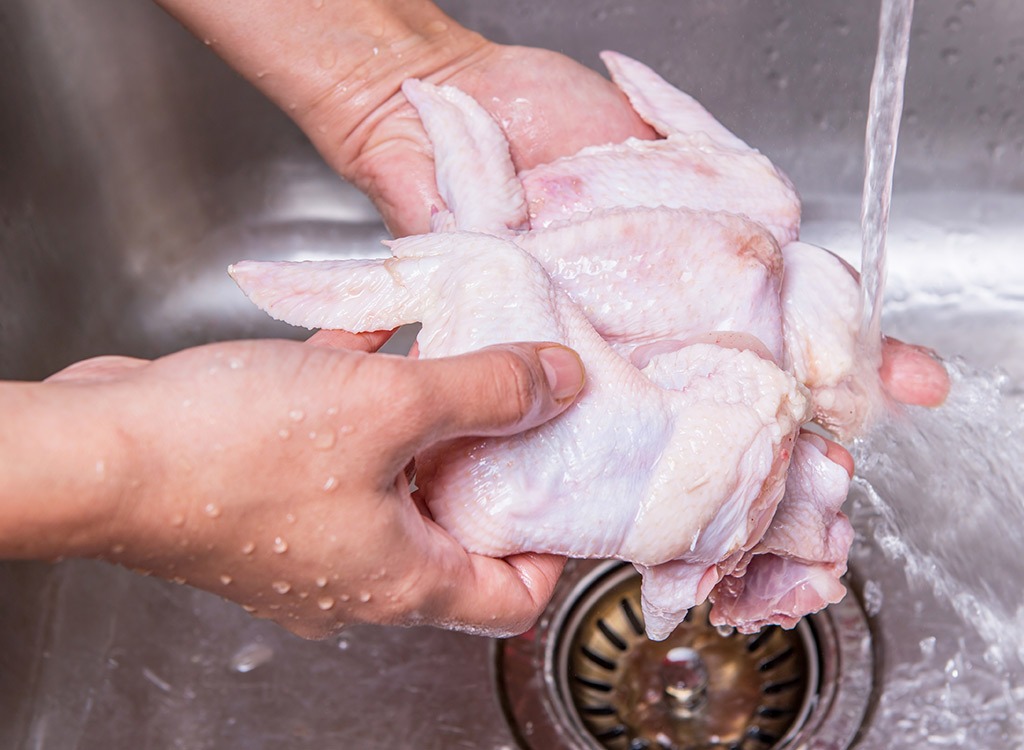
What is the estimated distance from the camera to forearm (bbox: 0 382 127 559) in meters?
0.59

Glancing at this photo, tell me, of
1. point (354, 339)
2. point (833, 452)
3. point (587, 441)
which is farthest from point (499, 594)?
point (833, 452)

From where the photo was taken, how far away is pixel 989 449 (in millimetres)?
1187

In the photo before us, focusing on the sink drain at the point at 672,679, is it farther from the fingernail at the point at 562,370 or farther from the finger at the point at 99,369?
the finger at the point at 99,369

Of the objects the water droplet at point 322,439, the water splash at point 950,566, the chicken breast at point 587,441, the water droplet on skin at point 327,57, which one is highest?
the water droplet on skin at point 327,57

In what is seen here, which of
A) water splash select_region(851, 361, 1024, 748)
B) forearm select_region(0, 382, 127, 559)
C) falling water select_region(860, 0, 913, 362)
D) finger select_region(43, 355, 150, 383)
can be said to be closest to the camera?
forearm select_region(0, 382, 127, 559)

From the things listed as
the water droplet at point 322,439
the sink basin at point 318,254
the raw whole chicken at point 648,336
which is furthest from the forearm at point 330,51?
the water droplet at point 322,439

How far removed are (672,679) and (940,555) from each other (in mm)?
353

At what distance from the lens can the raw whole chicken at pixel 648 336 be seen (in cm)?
80

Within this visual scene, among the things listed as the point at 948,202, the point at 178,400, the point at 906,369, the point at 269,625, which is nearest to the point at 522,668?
the point at 269,625

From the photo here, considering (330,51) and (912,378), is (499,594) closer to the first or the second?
(912,378)

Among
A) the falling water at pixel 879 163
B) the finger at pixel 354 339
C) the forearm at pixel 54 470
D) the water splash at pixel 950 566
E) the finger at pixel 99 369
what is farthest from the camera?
the water splash at pixel 950 566

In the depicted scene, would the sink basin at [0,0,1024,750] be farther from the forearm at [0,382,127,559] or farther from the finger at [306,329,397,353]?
the forearm at [0,382,127,559]

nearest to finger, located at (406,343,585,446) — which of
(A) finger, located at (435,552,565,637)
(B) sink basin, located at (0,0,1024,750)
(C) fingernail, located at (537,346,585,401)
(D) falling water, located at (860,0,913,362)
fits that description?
(C) fingernail, located at (537,346,585,401)

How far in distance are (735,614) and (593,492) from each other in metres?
0.28
